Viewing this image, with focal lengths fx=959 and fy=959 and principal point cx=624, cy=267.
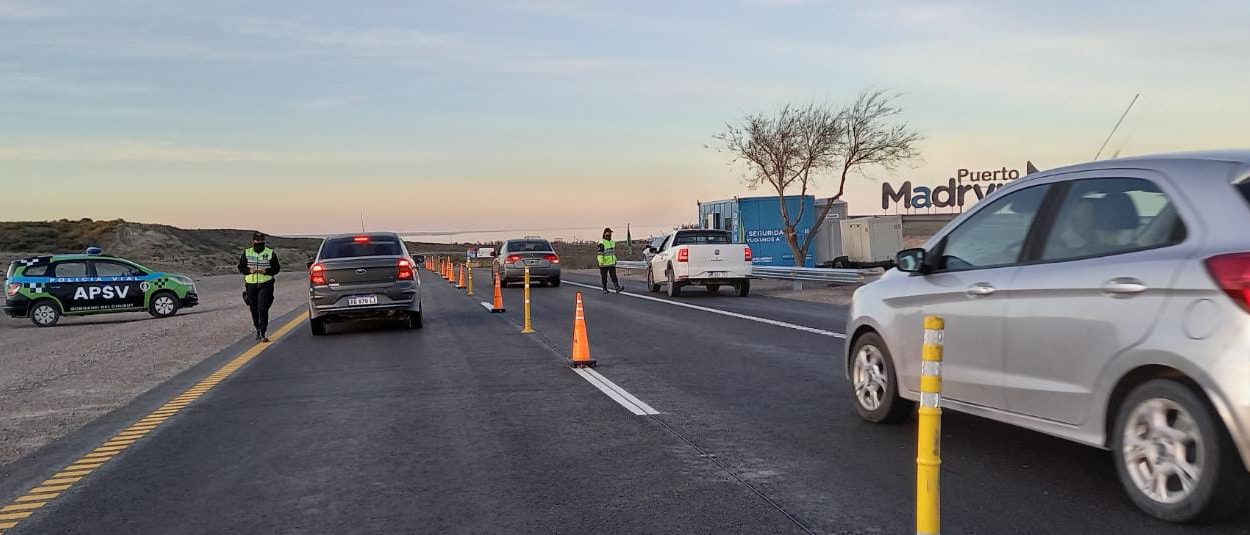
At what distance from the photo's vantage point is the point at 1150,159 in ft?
15.9

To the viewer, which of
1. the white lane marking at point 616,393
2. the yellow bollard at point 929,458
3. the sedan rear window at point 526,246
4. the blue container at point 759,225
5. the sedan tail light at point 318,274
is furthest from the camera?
the blue container at point 759,225

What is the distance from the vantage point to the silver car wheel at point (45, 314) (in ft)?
73.0

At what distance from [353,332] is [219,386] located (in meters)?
6.32

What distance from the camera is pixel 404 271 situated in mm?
15992

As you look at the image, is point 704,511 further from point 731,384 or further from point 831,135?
point 831,135

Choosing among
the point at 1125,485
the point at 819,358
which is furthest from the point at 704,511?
the point at 819,358

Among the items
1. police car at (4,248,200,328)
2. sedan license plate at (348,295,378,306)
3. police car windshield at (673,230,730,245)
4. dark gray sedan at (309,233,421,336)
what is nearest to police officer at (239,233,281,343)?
dark gray sedan at (309,233,421,336)

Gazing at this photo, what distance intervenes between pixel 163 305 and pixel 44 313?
253 centimetres

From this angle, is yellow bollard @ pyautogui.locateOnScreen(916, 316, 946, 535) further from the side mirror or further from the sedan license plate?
the sedan license plate

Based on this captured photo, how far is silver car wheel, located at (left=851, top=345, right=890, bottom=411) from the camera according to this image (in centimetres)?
682

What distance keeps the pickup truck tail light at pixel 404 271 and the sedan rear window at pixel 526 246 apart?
17.0 metres

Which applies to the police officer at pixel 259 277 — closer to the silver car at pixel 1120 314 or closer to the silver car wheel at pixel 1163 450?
the silver car at pixel 1120 314

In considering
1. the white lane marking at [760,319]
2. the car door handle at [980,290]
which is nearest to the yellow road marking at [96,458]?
the car door handle at [980,290]

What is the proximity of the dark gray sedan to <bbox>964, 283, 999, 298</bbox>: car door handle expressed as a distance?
11.7 meters
